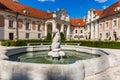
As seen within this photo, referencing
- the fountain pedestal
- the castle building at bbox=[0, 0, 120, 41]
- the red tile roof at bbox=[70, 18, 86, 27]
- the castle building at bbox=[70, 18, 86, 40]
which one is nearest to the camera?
the fountain pedestal

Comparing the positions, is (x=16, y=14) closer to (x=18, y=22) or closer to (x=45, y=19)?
(x=18, y=22)

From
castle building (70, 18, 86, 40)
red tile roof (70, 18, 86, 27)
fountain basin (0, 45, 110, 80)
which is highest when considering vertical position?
red tile roof (70, 18, 86, 27)

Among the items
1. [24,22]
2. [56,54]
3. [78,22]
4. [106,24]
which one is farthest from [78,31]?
[56,54]

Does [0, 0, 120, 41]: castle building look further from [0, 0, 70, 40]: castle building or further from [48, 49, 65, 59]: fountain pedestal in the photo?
[48, 49, 65, 59]: fountain pedestal

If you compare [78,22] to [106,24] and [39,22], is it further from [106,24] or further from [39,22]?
[39,22]

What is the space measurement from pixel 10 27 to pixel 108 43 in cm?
2011

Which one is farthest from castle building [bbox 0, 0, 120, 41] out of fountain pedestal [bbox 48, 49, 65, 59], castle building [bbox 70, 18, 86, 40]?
fountain pedestal [bbox 48, 49, 65, 59]

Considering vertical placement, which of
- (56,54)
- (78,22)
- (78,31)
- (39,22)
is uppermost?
(78,22)

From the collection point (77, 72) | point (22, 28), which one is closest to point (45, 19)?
point (22, 28)

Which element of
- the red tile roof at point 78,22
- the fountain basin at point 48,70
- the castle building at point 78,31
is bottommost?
the fountain basin at point 48,70

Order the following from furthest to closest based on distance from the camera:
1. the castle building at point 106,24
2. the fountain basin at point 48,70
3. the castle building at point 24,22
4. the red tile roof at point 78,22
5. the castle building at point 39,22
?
1. the red tile roof at point 78,22
2. the castle building at point 106,24
3. the castle building at point 39,22
4. the castle building at point 24,22
5. the fountain basin at point 48,70

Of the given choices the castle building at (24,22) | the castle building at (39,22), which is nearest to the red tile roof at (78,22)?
the castle building at (39,22)

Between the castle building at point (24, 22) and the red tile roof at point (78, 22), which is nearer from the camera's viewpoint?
the castle building at point (24, 22)

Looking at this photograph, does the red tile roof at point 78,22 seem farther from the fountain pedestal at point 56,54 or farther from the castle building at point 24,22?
the fountain pedestal at point 56,54
